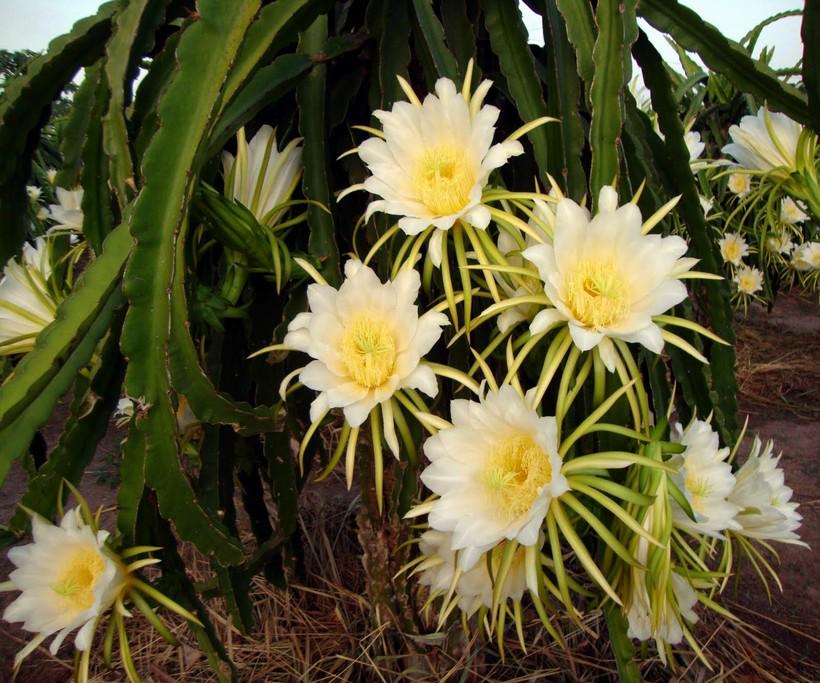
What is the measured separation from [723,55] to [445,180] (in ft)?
1.52

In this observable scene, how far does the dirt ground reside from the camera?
121cm

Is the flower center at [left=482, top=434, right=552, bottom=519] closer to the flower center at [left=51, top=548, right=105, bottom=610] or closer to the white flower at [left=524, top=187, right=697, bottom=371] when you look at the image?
the white flower at [left=524, top=187, right=697, bottom=371]

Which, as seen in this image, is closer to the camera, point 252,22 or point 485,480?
point 485,480

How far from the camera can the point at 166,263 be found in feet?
1.70

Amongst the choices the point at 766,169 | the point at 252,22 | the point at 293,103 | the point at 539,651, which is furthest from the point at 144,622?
the point at 766,169

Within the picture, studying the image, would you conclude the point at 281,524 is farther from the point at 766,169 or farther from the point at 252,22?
the point at 766,169

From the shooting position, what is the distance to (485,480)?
48cm

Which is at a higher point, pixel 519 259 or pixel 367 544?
pixel 519 259

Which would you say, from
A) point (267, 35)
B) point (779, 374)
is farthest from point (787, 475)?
point (267, 35)

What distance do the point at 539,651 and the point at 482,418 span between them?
702 millimetres

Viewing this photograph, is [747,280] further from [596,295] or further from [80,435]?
[80,435]

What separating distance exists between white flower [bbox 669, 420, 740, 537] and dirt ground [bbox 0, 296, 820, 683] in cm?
32

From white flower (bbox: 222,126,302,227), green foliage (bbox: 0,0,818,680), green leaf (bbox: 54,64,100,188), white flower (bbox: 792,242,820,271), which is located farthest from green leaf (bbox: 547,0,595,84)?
white flower (bbox: 792,242,820,271)

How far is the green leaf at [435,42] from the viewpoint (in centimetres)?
65
